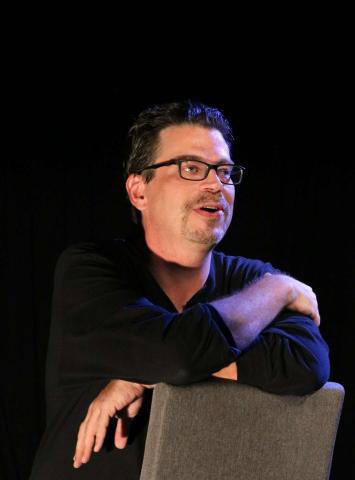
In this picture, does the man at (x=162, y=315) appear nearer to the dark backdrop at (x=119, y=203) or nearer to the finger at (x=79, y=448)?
the finger at (x=79, y=448)

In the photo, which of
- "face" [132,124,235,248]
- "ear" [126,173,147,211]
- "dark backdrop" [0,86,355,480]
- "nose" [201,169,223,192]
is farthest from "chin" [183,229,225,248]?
"dark backdrop" [0,86,355,480]

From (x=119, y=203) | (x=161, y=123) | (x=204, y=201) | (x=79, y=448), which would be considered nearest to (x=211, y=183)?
(x=204, y=201)

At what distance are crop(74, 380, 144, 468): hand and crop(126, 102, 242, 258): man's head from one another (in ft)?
1.61

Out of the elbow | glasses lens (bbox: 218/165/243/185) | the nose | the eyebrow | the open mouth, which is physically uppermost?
the eyebrow

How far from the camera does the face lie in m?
1.79

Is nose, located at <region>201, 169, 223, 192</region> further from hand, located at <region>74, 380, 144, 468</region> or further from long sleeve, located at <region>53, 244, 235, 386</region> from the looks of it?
hand, located at <region>74, 380, 144, 468</region>

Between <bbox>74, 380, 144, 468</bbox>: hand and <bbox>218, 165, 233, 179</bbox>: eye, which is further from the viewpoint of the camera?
<bbox>218, 165, 233, 179</bbox>: eye

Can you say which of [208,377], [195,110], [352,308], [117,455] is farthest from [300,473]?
[352,308]

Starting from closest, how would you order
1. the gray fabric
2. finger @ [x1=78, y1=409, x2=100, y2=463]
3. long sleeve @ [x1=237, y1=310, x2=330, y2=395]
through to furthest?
the gray fabric → long sleeve @ [x1=237, y1=310, x2=330, y2=395] → finger @ [x1=78, y1=409, x2=100, y2=463]

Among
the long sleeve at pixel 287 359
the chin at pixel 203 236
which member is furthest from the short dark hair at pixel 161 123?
the long sleeve at pixel 287 359

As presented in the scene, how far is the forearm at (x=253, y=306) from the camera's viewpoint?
1.50 m

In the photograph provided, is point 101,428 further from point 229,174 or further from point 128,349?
point 229,174

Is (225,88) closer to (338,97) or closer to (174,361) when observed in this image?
(338,97)

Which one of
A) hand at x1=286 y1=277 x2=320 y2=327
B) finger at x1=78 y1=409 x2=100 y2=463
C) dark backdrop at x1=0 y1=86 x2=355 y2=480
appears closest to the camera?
finger at x1=78 y1=409 x2=100 y2=463
